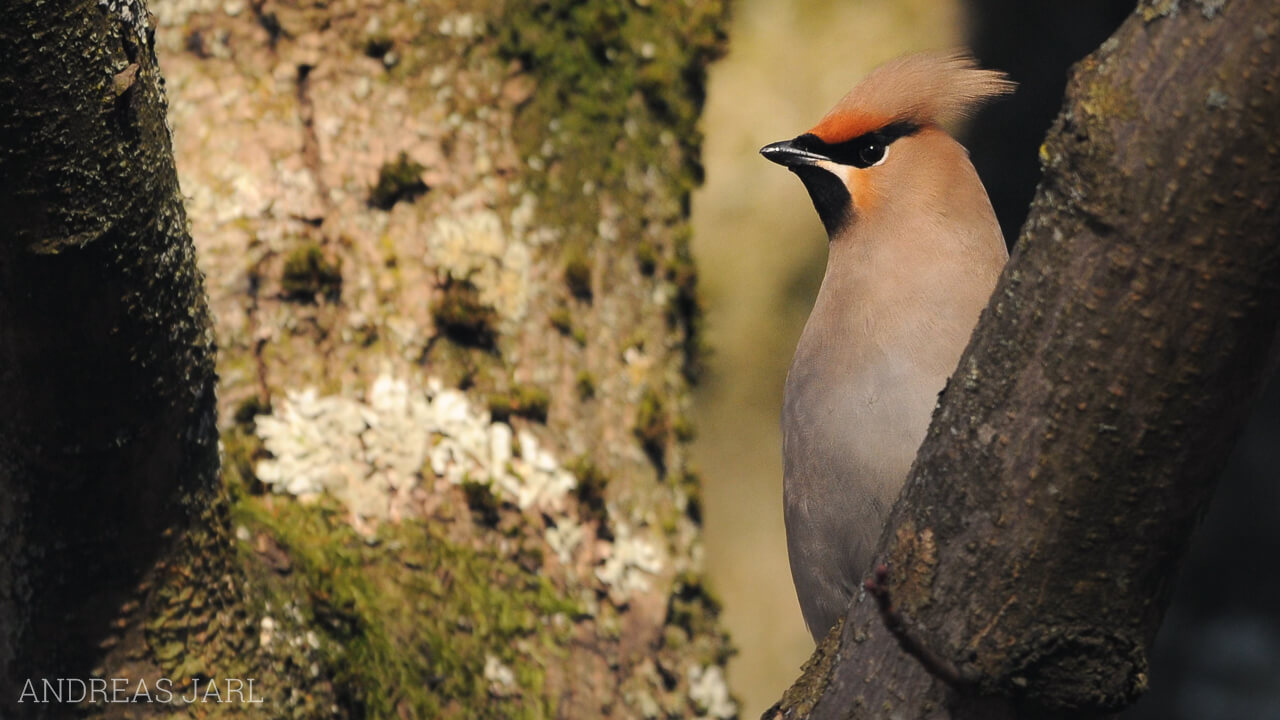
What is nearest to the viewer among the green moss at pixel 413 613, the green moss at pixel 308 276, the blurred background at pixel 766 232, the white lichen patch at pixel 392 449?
the green moss at pixel 413 613

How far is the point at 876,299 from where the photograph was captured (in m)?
2.98

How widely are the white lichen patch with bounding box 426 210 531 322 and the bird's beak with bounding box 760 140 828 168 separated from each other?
72 cm

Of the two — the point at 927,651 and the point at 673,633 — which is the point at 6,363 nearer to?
the point at 927,651

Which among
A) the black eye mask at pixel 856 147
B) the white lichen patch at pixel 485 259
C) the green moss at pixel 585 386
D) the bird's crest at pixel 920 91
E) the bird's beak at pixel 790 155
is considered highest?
the bird's crest at pixel 920 91

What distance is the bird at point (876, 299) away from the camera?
9.21 ft

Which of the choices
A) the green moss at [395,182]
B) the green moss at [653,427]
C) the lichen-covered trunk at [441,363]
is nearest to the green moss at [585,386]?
the lichen-covered trunk at [441,363]

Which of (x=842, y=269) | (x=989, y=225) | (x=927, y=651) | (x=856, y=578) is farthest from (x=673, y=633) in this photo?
(x=927, y=651)

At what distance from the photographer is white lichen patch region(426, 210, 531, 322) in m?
3.22

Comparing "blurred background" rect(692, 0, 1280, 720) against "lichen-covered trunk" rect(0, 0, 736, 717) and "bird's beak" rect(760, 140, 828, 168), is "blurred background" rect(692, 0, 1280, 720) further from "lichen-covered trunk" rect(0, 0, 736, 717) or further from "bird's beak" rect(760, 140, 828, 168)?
"bird's beak" rect(760, 140, 828, 168)

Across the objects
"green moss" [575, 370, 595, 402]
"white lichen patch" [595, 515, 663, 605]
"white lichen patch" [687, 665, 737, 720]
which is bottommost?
"white lichen patch" [687, 665, 737, 720]

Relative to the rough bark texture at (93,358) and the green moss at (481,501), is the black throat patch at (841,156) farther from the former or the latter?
the rough bark texture at (93,358)

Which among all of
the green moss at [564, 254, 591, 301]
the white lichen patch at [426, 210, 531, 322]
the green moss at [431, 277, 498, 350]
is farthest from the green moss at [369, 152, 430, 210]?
the green moss at [564, 254, 591, 301]

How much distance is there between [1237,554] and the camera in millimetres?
5277

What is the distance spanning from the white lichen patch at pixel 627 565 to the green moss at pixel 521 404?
33cm
